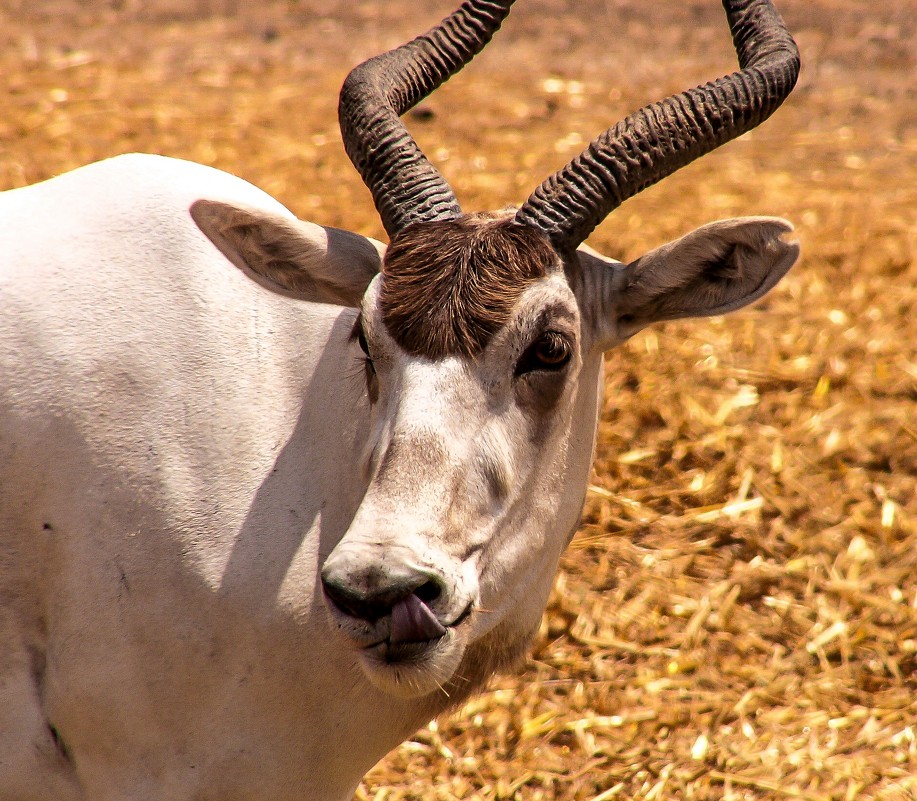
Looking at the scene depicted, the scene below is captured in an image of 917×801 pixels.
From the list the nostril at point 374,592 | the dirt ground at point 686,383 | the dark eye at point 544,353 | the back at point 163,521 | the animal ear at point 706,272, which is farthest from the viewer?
the dirt ground at point 686,383

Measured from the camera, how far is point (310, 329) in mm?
3938

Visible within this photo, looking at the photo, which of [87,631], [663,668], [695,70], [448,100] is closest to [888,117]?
[695,70]

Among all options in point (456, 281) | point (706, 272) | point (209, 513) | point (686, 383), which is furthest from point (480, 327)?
point (686, 383)

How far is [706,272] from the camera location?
3.62 m

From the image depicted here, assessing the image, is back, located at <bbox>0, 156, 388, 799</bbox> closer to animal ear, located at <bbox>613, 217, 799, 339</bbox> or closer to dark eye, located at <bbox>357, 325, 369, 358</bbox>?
dark eye, located at <bbox>357, 325, 369, 358</bbox>

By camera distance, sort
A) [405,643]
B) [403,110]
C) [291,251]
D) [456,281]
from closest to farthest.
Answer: [405,643] < [456,281] < [291,251] < [403,110]

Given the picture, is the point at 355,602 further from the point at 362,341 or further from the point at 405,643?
the point at 362,341

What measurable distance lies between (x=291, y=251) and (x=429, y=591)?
130 centimetres

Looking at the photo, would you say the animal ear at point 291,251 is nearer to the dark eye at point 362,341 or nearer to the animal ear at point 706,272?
the dark eye at point 362,341

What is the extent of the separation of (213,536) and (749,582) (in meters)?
3.31

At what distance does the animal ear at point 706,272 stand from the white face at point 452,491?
0.28 meters

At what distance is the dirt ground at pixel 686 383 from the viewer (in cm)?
529

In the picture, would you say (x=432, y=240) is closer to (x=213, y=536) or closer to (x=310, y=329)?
(x=310, y=329)

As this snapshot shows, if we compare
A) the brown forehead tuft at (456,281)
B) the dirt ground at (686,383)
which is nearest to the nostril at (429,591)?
the brown forehead tuft at (456,281)
